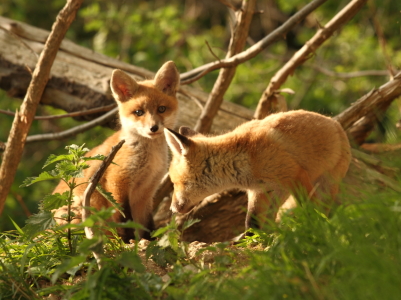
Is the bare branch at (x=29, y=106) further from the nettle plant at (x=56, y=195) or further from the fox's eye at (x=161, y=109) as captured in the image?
the nettle plant at (x=56, y=195)

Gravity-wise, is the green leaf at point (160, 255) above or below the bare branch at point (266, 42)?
below

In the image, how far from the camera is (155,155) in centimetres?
482

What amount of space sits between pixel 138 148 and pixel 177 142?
905 millimetres

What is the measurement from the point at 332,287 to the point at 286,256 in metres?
0.37

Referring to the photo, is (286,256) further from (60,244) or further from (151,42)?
(151,42)

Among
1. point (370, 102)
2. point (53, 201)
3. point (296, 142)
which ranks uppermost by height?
point (370, 102)

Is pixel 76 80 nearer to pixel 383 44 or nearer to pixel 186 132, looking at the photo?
pixel 186 132

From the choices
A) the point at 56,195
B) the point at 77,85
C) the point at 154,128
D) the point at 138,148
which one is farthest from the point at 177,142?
the point at 77,85

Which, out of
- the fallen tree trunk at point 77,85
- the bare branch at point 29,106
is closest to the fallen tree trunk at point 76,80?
the fallen tree trunk at point 77,85

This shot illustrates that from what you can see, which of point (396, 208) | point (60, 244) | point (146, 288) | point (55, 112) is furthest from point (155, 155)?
point (55, 112)

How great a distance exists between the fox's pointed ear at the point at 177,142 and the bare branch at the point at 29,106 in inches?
54.2

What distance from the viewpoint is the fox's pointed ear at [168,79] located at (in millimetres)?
4992

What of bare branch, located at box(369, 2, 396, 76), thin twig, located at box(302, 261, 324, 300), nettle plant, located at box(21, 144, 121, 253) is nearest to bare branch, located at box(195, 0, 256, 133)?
bare branch, located at box(369, 2, 396, 76)

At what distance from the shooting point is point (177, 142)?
3.99 m
